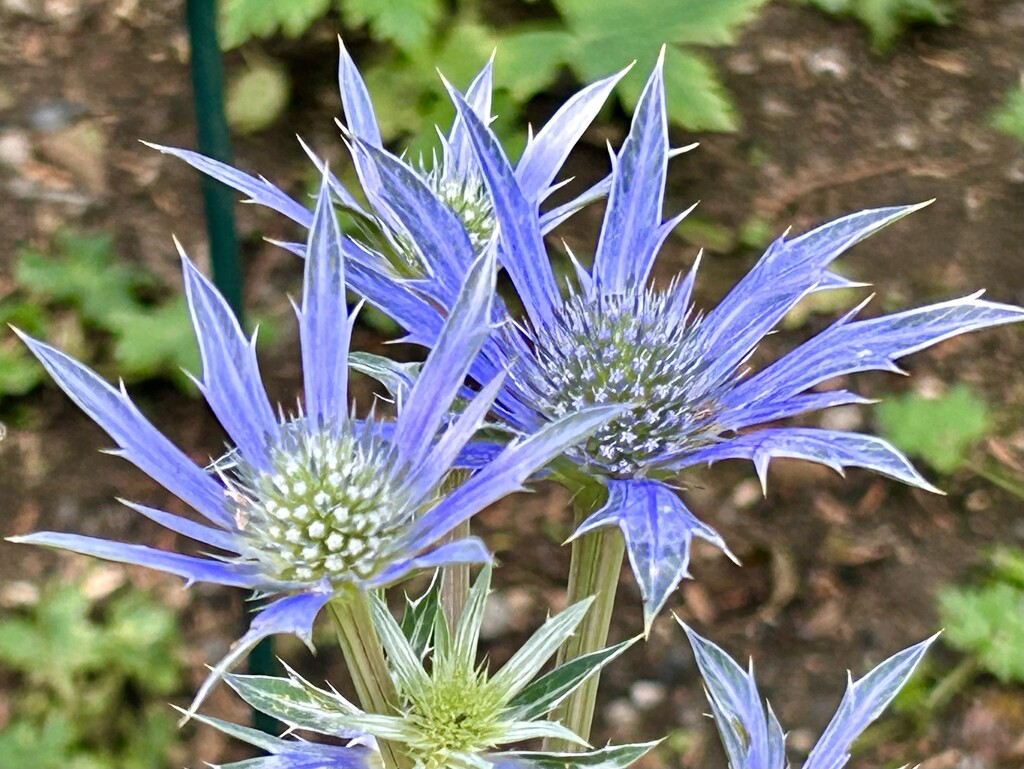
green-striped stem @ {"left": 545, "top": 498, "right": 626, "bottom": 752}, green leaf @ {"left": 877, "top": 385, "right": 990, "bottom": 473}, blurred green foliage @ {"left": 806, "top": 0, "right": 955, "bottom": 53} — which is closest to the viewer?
green-striped stem @ {"left": 545, "top": 498, "right": 626, "bottom": 752}

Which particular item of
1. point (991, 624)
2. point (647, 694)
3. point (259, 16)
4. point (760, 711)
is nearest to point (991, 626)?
point (991, 624)

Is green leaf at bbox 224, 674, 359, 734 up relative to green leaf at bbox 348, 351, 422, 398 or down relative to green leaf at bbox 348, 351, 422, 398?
down

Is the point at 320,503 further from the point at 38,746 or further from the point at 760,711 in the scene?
the point at 38,746

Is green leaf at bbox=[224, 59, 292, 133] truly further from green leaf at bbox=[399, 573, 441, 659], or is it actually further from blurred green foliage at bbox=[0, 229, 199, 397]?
green leaf at bbox=[399, 573, 441, 659]

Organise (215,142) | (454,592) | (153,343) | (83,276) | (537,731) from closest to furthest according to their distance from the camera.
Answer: (537,731) → (454,592) → (215,142) → (153,343) → (83,276)

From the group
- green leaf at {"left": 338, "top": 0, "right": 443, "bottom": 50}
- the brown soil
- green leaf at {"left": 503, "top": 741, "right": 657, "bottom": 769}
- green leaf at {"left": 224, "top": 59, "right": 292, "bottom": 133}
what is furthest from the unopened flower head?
green leaf at {"left": 224, "top": 59, "right": 292, "bottom": 133}

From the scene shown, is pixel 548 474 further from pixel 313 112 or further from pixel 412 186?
pixel 313 112

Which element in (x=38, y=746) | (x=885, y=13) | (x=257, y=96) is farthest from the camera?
(x=885, y=13)

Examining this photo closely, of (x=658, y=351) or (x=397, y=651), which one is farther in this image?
(x=658, y=351)
